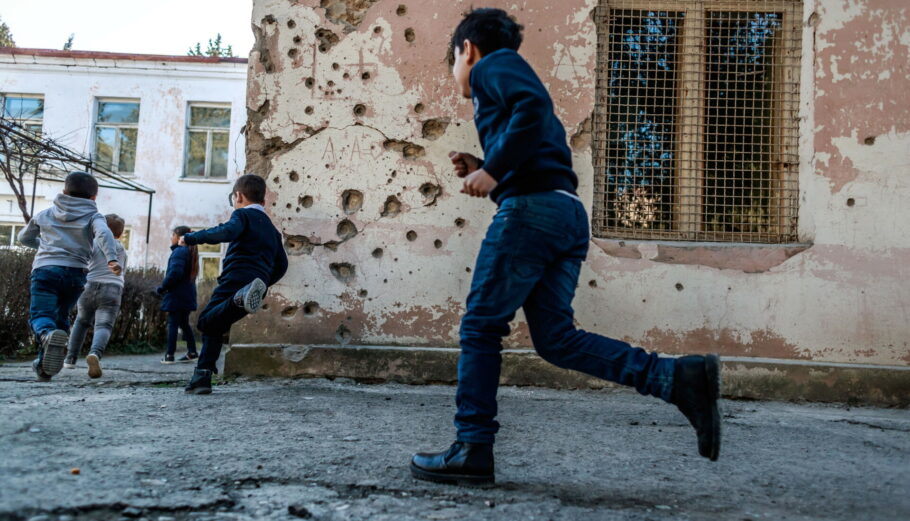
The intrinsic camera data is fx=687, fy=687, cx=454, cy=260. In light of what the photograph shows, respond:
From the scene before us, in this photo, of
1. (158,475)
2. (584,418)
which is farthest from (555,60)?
(158,475)

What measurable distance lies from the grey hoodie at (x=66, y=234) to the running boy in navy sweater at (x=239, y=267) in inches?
51.4

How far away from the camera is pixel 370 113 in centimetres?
493

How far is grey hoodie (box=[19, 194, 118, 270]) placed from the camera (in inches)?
200

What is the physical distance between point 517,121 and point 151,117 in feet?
54.0

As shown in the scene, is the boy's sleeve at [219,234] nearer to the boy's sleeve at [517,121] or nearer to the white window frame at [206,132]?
the boy's sleeve at [517,121]

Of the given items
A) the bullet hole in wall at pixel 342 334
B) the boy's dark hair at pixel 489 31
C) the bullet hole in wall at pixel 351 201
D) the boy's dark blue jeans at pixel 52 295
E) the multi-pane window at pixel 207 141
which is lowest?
the bullet hole in wall at pixel 342 334

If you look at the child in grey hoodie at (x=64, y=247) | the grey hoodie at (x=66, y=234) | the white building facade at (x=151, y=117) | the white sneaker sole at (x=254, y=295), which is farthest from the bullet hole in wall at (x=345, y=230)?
the white building facade at (x=151, y=117)

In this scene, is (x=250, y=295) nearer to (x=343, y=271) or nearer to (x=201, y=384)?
(x=201, y=384)

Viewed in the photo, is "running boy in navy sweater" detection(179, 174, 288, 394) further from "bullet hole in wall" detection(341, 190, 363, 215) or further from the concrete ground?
"bullet hole in wall" detection(341, 190, 363, 215)

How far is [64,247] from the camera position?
16.8 feet

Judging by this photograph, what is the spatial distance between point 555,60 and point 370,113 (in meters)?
1.36

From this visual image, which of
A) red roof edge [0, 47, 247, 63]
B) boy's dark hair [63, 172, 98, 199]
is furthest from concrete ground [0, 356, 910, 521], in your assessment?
red roof edge [0, 47, 247, 63]

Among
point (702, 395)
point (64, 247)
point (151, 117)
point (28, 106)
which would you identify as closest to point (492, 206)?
point (702, 395)

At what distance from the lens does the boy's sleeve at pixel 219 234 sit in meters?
4.04
